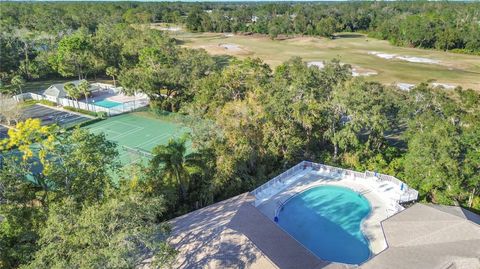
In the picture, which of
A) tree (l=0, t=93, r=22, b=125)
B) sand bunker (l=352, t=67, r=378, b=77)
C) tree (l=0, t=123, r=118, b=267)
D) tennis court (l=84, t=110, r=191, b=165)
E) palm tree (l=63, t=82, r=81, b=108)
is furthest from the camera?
sand bunker (l=352, t=67, r=378, b=77)

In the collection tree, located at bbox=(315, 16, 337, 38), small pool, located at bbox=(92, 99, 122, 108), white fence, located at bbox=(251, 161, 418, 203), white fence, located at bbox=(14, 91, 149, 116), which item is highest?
tree, located at bbox=(315, 16, 337, 38)

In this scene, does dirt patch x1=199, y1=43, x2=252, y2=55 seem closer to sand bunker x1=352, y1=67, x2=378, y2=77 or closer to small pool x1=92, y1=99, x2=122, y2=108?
sand bunker x1=352, y1=67, x2=378, y2=77

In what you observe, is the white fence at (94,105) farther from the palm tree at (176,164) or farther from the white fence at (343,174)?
the white fence at (343,174)

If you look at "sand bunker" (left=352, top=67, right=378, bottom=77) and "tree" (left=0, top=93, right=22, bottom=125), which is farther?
"sand bunker" (left=352, top=67, right=378, bottom=77)

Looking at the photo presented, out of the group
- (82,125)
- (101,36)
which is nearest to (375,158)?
(82,125)

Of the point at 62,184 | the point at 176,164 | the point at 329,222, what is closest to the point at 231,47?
the point at 176,164

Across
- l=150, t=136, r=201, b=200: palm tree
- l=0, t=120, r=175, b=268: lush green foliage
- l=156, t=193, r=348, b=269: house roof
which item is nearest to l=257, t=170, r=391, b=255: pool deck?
l=156, t=193, r=348, b=269: house roof

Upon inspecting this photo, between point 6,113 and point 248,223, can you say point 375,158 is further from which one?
point 6,113

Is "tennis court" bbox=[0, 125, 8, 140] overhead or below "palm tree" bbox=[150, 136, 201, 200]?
below
